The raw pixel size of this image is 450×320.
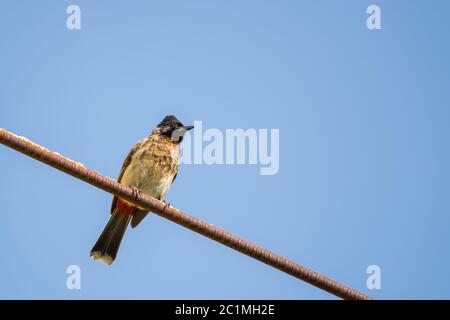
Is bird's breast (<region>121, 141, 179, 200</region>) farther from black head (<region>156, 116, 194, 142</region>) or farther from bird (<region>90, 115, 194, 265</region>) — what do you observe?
black head (<region>156, 116, 194, 142</region>)

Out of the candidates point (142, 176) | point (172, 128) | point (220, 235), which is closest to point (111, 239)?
point (142, 176)

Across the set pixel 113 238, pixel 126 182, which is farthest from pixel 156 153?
pixel 113 238

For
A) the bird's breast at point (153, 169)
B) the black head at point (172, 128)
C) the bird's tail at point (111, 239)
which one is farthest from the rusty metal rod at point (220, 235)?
the black head at point (172, 128)

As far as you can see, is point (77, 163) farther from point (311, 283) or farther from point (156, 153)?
point (156, 153)

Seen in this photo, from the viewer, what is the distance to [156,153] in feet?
23.0

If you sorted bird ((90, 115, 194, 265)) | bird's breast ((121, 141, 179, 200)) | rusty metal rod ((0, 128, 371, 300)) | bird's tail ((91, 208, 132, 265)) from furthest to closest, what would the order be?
bird's breast ((121, 141, 179, 200)) < bird ((90, 115, 194, 265)) < bird's tail ((91, 208, 132, 265)) < rusty metal rod ((0, 128, 371, 300))

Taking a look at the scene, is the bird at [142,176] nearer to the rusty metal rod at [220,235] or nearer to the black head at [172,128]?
the black head at [172,128]

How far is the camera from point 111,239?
6.64 m

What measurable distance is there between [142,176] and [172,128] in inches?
27.7

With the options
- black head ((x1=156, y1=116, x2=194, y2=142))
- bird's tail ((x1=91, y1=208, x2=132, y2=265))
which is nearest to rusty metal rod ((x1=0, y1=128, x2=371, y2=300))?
bird's tail ((x1=91, y1=208, x2=132, y2=265))

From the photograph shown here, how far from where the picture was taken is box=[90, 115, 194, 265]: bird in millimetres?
6629

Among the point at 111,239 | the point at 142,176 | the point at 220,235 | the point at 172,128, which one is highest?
the point at 172,128

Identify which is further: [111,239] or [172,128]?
[172,128]

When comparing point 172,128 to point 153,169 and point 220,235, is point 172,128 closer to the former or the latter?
point 153,169
